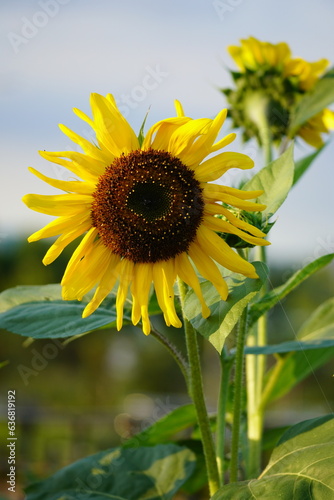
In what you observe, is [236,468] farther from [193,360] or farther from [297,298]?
[297,298]

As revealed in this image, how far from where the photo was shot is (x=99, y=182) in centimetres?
70

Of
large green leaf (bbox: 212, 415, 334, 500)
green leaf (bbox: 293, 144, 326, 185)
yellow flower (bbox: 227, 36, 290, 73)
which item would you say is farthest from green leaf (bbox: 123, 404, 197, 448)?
yellow flower (bbox: 227, 36, 290, 73)

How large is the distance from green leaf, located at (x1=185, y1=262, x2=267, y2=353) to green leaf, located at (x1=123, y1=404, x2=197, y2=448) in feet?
1.25

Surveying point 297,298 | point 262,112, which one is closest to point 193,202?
point 262,112

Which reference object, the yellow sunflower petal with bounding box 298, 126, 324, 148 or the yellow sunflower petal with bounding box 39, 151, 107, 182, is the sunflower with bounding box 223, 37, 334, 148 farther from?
the yellow sunflower petal with bounding box 39, 151, 107, 182

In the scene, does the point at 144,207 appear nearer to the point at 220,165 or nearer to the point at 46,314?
the point at 220,165

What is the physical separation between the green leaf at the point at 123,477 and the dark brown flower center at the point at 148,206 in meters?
0.35

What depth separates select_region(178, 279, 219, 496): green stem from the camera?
0.70 metres

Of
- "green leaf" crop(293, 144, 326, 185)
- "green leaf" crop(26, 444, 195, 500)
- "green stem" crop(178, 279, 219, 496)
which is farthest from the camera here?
"green leaf" crop(293, 144, 326, 185)

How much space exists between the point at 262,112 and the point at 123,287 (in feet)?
2.33

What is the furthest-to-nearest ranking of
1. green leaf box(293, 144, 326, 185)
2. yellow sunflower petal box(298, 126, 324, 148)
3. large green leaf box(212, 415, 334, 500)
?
yellow sunflower petal box(298, 126, 324, 148) → green leaf box(293, 144, 326, 185) → large green leaf box(212, 415, 334, 500)

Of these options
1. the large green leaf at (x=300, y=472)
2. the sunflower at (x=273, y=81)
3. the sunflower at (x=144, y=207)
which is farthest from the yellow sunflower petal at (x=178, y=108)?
the sunflower at (x=273, y=81)

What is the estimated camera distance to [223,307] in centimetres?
65

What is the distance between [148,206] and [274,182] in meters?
0.15
